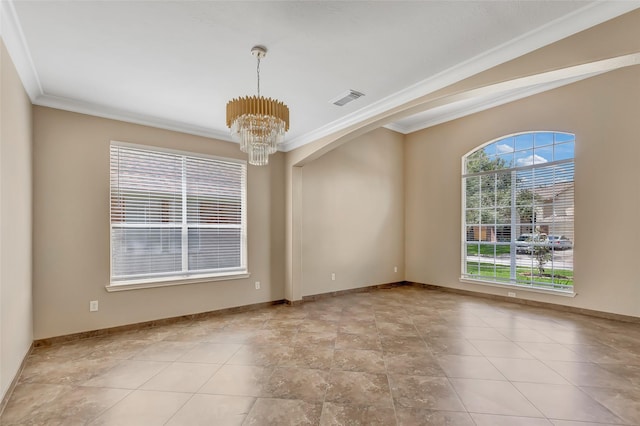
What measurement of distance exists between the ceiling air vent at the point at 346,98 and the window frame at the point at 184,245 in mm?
2080

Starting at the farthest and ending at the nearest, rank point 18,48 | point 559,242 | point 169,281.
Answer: point 559,242, point 169,281, point 18,48

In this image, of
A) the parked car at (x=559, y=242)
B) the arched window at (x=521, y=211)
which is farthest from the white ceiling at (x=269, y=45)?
the parked car at (x=559, y=242)

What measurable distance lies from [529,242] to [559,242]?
44 cm

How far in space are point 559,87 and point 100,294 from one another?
23.9 ft

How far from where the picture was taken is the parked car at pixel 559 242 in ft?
15.3

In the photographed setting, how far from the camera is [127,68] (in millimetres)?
2781

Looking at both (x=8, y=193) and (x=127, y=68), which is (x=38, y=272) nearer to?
(x=8, y=193)

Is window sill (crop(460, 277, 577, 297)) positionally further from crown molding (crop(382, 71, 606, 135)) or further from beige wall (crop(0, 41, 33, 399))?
beige wall (crop(0, 41, 33, 399))

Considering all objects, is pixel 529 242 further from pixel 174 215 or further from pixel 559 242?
pixel 174 215

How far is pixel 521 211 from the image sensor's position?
526 cm

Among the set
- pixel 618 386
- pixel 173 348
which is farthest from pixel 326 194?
pixel 618 386

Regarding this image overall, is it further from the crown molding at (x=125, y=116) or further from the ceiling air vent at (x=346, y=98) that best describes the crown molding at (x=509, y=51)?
the crown molding at (x=125, y=116)

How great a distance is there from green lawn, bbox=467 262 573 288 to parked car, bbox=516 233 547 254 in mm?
315

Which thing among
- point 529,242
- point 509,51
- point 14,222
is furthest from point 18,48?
point 529,242
